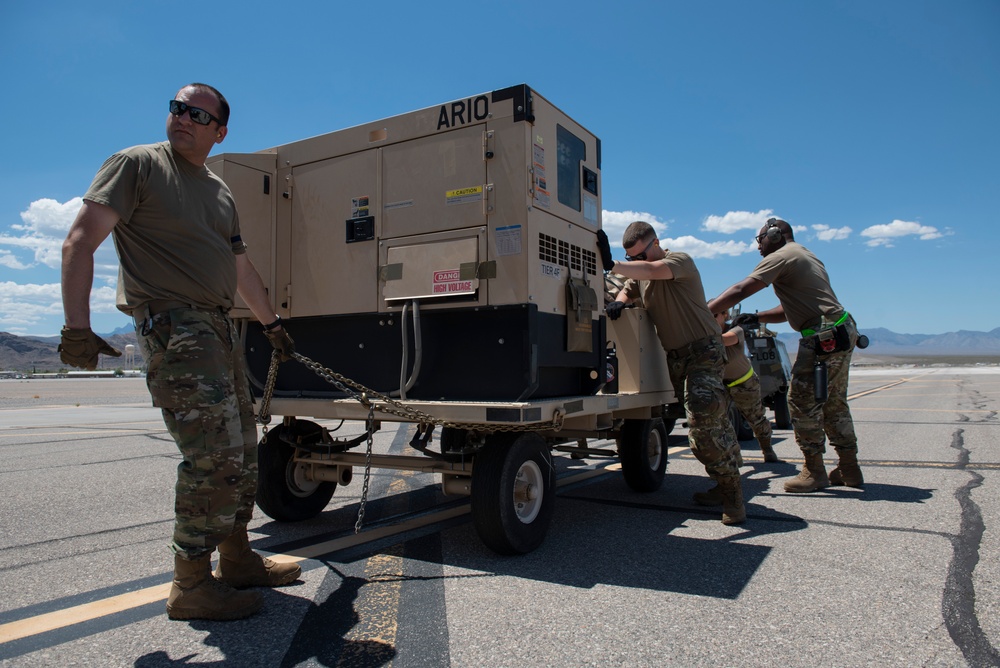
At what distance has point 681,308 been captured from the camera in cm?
494

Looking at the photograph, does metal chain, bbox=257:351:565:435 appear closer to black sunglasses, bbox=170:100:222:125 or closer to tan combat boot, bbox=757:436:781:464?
black sunglasses, bbox=170:100:222:125

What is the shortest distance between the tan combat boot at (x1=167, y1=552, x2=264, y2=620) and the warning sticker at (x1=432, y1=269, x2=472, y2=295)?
1.94 metres

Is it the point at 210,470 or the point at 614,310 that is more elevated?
the point at 614,310

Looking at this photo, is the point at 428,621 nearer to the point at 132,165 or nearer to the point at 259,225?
the point at 132,165

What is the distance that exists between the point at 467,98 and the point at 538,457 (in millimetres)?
2182

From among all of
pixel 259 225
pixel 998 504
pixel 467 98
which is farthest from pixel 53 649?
pixel 998 504

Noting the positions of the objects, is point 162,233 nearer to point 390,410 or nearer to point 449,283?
point 390,410

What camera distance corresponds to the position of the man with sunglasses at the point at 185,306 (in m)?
2.73

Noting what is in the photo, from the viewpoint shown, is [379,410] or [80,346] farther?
[379,410]

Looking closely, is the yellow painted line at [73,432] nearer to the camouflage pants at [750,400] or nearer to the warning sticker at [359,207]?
the warning sticker at [359,207]

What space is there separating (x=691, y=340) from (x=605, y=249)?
918 millimetres

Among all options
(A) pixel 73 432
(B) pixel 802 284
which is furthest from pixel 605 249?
(A) pixel 73 432

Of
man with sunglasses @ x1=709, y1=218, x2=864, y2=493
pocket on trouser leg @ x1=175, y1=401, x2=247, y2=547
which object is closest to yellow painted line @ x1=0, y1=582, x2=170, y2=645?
pocket on trouser leg @ x1=175, y1=401, x2=247, y2=547

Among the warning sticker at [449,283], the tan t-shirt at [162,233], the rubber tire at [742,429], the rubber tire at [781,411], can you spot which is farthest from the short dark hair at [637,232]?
the rubber tire at [781,411]
